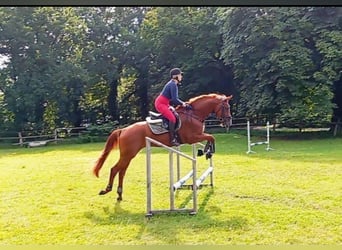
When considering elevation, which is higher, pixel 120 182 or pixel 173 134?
pixel 173 134

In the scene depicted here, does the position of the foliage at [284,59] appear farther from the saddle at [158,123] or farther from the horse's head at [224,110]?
the saddle at [158,123]

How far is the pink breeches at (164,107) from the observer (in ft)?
11.8

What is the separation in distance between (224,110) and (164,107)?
41 cm

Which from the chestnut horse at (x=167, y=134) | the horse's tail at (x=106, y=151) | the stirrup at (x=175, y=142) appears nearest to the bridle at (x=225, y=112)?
the chestnut horse at (x=167, y=134)

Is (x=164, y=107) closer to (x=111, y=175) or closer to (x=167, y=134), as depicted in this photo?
(x=167, y=134)

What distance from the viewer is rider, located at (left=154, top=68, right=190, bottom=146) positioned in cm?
356

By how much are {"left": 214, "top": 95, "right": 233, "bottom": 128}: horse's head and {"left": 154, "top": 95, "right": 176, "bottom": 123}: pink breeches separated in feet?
1.01

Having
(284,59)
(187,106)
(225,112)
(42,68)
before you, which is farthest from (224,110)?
(42,68)

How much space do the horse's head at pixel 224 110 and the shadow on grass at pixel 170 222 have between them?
1.98ft

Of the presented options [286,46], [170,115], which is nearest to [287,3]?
[286,46]

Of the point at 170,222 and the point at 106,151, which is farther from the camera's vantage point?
the point at 106,151

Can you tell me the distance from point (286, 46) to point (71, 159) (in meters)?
1.68

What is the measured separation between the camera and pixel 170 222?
11.1ft

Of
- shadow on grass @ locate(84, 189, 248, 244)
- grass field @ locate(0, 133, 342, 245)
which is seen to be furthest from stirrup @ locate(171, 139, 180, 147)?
shadow on grass @ locate(84, 189, 248, 244)
